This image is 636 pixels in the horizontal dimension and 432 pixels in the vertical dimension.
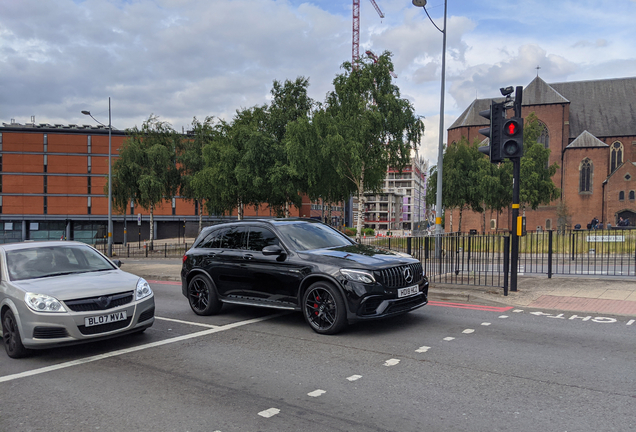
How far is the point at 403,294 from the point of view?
685cm

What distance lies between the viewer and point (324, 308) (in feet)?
22.6

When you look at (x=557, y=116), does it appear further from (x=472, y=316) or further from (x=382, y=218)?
(x=382, y=218)

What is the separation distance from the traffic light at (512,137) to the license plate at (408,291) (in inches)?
166

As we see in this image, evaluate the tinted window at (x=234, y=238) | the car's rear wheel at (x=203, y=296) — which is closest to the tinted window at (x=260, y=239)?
the tinted window at (x=234, y=238)

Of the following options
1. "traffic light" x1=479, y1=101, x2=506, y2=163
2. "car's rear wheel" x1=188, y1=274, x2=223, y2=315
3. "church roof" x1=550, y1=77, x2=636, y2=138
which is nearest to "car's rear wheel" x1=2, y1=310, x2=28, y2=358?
"car's rear wheel" x1=188, y1=274, x2=223, y2=315

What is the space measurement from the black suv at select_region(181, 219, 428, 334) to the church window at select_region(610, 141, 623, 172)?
70266mm

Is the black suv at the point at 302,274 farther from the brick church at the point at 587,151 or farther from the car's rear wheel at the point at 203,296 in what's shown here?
the brick church at the point at 587,151

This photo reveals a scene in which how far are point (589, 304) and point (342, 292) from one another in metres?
5.26

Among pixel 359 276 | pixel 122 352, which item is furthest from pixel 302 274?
pixel 122 352

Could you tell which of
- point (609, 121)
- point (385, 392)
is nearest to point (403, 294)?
point (385, 392)

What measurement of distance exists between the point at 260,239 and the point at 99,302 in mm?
2804

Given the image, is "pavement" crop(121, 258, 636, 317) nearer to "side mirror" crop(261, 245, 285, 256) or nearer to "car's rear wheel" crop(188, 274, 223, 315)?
"side mirror" crop(261, 245, 285, 256)

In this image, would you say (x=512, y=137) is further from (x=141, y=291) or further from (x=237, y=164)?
(x=237, y=164)

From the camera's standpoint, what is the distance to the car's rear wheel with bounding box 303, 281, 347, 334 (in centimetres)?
663
